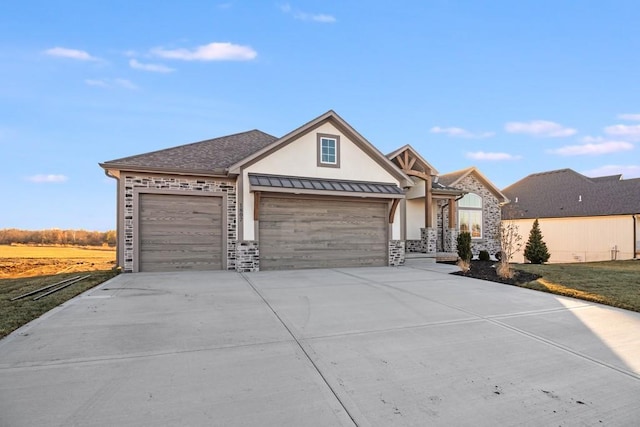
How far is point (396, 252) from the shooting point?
12898 mm

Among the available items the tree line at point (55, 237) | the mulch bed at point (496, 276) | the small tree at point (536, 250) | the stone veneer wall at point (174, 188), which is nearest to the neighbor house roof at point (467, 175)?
the small tree at point (536, 250)

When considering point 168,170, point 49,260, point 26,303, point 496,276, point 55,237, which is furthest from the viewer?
point 55,237

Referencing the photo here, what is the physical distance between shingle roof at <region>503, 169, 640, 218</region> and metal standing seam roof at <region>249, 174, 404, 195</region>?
445 inches

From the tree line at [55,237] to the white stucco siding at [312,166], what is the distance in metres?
15.2

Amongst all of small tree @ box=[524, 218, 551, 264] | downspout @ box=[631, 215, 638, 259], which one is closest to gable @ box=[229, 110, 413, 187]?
small tree @ box=[524, 218, 551, 264]

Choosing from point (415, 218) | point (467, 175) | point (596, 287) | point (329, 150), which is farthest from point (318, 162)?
point (467, 175)

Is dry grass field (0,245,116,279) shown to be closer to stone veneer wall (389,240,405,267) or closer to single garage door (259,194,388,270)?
single garage door (259,194,388,270)

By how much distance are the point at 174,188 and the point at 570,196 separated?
90.5 feet

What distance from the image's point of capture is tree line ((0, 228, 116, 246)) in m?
21.5

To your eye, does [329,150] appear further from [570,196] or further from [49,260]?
[570,196]

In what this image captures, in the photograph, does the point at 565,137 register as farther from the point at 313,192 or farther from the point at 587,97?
the point at 313,192

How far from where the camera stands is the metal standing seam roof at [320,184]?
10.7 meters

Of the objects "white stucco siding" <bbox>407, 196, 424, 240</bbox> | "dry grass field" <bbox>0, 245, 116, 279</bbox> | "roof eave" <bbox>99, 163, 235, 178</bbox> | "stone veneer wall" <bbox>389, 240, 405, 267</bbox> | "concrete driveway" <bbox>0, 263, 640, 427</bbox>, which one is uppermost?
"roof eave" <bbox>99, 163, 235, 178</bbox>

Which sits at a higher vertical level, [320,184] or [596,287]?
[320,184]
